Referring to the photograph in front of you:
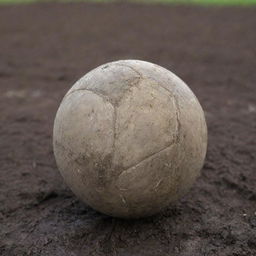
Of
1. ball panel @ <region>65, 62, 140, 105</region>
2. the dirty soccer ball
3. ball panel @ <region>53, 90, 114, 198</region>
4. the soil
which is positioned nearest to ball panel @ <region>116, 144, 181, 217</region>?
the dirty soccer ball

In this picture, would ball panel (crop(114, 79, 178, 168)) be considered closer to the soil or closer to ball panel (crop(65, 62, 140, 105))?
ball panel (crop(65, 62, 140, 105))

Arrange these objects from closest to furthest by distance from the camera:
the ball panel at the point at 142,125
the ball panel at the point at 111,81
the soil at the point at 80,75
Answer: the ball panel at the point at 142,125, the ball panel at the point at 111,81, the soil at the point at 80,75

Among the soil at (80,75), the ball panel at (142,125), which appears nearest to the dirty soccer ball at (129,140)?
the ball panel at (142,125)

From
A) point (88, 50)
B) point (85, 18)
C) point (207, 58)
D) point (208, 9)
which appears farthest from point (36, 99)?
point (208, 9)

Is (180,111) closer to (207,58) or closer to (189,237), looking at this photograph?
(189,237)

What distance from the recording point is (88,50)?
1066cm

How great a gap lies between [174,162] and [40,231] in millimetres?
1348

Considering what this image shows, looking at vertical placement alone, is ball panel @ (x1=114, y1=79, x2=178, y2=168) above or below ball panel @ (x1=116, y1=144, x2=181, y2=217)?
above

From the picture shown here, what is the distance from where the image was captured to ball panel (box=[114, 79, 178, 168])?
136 inches

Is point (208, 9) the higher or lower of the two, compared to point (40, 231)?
higher

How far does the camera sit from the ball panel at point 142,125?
3.46m

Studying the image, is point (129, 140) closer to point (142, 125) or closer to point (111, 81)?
point (142, 125)

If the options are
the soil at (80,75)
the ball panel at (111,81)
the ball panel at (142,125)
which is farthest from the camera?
the soil at (80,75)

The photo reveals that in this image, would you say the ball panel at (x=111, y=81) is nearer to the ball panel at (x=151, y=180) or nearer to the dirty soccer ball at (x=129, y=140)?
the dirty soccer ball at (x=129, y=140)
